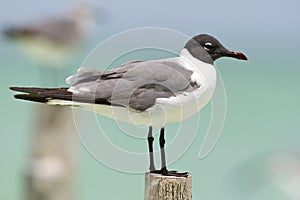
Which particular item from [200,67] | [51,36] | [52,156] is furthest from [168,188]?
[51,36]

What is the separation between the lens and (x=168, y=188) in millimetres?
2602

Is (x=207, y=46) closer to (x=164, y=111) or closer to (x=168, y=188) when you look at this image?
(x=164, y=111)

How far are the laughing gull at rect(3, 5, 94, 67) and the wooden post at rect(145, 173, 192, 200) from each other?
2.65 meters

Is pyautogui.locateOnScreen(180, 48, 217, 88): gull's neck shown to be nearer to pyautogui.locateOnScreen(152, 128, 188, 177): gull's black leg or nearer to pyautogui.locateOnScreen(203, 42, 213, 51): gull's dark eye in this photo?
pyautogui.locateOnScreen(203, 42, 213, 51): gull's dark eye

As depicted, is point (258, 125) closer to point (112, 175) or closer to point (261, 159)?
point (112, 175)

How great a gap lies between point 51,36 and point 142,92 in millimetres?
3610

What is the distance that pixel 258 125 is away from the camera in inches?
419

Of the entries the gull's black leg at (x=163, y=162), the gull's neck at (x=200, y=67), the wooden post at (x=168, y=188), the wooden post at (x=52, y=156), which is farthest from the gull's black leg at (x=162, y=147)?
the wooden post at (x=52, y=156)

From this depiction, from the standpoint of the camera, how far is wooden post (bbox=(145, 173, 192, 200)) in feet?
8.49

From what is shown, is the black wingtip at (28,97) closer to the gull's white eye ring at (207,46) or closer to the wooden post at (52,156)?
the gull's white eye ring at (207,46)

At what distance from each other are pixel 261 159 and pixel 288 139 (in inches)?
129

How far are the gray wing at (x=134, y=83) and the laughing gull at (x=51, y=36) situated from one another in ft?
8.53

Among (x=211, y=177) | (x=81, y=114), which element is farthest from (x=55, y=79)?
(x=211, y=177)

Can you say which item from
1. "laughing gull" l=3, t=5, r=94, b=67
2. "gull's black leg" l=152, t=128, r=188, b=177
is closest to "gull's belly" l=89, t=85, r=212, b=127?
"gull's black leg" l=152, t=128, r=188, b=177
